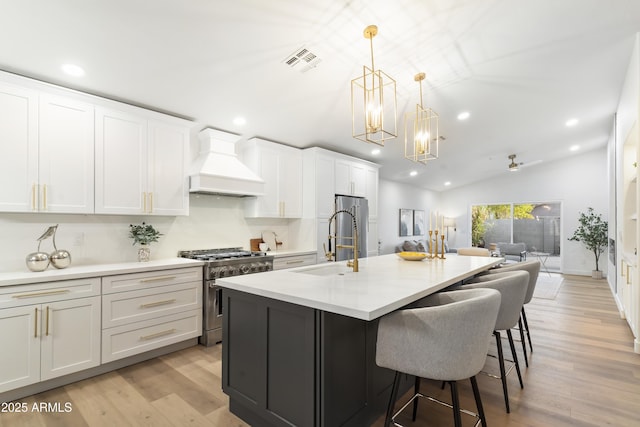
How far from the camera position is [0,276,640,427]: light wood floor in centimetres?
206

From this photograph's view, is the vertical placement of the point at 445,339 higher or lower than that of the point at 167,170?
lower

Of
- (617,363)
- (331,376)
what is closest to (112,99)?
(331,376)

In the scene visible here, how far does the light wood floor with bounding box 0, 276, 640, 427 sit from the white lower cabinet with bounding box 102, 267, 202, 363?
0.19m

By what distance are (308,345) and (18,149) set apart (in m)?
2.81

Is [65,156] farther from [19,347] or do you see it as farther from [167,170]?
[19,347]

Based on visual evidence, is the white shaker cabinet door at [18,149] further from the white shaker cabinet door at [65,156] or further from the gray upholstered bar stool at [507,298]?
the gray upholstered bar stool at [507,298]

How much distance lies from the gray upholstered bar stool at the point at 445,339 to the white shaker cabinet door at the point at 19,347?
2612 mm

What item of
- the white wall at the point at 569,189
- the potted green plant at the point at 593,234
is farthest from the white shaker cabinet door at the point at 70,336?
the white wall at the point at 569,189

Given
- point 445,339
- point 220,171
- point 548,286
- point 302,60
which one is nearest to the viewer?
point 445,339

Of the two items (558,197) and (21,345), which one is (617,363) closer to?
(21,345)

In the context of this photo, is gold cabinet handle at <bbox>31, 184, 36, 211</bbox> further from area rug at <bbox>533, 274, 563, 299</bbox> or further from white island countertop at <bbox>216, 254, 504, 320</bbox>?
area rug at <bbox>533, 274, 563, 299</bbox>

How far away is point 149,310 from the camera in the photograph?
2.98 m

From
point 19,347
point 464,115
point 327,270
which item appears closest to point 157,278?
point 19,347

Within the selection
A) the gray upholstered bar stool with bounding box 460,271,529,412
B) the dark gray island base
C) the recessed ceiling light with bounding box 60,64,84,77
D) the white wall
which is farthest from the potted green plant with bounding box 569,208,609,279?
the recessed ceiling light with bounding box 60,64,84,77
